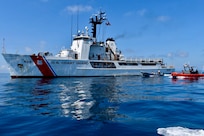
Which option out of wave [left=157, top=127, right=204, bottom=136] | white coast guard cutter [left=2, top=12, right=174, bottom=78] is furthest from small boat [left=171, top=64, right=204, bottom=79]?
wave [left=157, top=127, right=204, bottom=136]

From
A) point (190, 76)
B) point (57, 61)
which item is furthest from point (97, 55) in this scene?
point (190, 76)

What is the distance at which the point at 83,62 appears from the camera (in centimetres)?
4044

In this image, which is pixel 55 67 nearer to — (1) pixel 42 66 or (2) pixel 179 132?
(1) pixel 42 66

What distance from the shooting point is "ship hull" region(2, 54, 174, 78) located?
3528cm

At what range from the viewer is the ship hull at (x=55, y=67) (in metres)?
35.3

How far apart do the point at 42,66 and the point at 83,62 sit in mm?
8421

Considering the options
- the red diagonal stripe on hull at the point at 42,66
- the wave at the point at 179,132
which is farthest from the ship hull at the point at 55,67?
the wave at the point at 179,132

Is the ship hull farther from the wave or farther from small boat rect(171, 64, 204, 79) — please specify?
the wave

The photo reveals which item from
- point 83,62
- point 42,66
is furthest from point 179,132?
point 83,62

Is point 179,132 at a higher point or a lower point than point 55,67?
lower

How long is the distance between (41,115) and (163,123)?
198 inches

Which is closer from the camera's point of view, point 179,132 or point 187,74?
point 179,132

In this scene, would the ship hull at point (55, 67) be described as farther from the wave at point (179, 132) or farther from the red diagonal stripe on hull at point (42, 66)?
the wave at point (179, 132)

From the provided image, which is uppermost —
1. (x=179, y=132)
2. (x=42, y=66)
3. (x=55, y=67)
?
(x=42, y=66)
